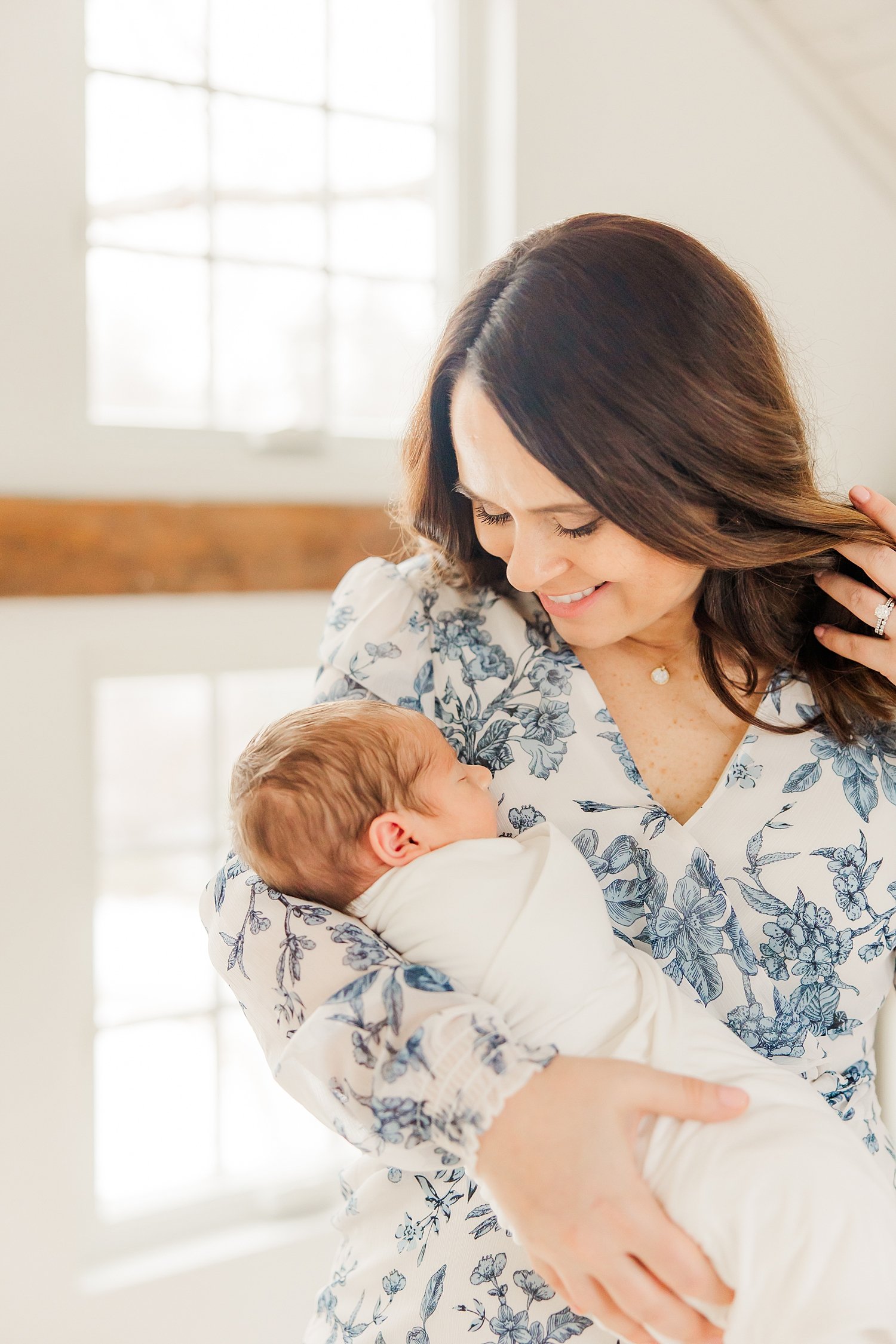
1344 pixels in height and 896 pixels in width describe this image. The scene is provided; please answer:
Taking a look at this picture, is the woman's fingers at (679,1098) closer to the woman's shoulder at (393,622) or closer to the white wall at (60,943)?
the woman's shoulder at (393,622)

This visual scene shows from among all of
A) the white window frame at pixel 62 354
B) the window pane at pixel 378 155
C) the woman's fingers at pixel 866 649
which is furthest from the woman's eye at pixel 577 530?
the window pane at pixel 378 155

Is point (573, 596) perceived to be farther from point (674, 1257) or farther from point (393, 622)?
point (674, 1257)

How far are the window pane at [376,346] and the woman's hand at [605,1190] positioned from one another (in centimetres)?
151

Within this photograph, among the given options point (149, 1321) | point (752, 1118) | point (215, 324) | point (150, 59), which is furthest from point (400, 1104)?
point (150, 59)

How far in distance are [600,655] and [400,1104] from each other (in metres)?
0.63

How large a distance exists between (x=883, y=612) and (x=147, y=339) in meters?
1.38

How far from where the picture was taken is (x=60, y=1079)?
A: 1798mm

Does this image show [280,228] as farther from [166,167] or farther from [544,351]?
[544,351]

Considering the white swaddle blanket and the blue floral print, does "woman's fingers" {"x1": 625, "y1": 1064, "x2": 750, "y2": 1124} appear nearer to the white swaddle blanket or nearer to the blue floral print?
the white swaddle blanket

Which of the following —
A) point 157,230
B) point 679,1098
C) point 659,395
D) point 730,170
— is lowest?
point 679,1098

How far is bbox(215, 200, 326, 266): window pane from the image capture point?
6.47 ft

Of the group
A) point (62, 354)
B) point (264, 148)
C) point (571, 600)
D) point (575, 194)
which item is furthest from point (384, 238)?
point (571, 600)

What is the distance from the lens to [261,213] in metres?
2.00

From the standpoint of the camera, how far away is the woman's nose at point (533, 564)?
1095mm
